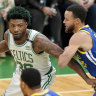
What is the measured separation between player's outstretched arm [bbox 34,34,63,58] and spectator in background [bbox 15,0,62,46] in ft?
12.4

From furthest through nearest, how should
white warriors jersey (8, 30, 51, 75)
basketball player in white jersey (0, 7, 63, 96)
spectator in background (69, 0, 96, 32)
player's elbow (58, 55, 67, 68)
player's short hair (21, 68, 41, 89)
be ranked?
spectator in background (69, 0, 96, 32), white warriors jersey (8, 30, 51, 75), basketball player in white jersey (0, 7, 63, 96), player's elbow (58, 55, 67, 68), player's short hair (21, 68, 41, 89)

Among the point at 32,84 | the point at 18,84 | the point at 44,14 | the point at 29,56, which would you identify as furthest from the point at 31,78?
the point at 44,14

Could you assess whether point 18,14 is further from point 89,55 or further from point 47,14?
point 47,14

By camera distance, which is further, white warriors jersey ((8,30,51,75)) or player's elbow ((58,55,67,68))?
white warriors jersey ((8,30,51,75))

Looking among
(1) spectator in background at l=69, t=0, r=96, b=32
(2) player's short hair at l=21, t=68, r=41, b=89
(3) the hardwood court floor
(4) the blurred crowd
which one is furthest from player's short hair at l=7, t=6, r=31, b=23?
(1) spectator in background at l=69, t=0, r=96, b=32

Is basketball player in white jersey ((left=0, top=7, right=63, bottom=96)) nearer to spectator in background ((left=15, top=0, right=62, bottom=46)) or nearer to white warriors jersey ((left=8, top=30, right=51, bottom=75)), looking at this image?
white warriors jersey ((left=8, top=30, right=51, bottom=75))

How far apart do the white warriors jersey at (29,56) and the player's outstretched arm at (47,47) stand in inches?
3.7

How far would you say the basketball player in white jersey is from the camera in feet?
14.1

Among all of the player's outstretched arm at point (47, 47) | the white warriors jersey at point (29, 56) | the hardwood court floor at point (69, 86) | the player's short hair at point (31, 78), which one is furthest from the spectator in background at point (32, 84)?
the hardwood court floor at point (69, 86)

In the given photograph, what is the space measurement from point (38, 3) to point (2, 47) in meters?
3.44

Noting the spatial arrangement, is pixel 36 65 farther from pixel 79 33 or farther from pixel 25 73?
pixel 25 73

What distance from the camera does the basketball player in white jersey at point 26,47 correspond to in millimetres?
4305

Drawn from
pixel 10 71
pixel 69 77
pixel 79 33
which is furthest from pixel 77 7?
pixel 10 71

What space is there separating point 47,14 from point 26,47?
3.91 metres
